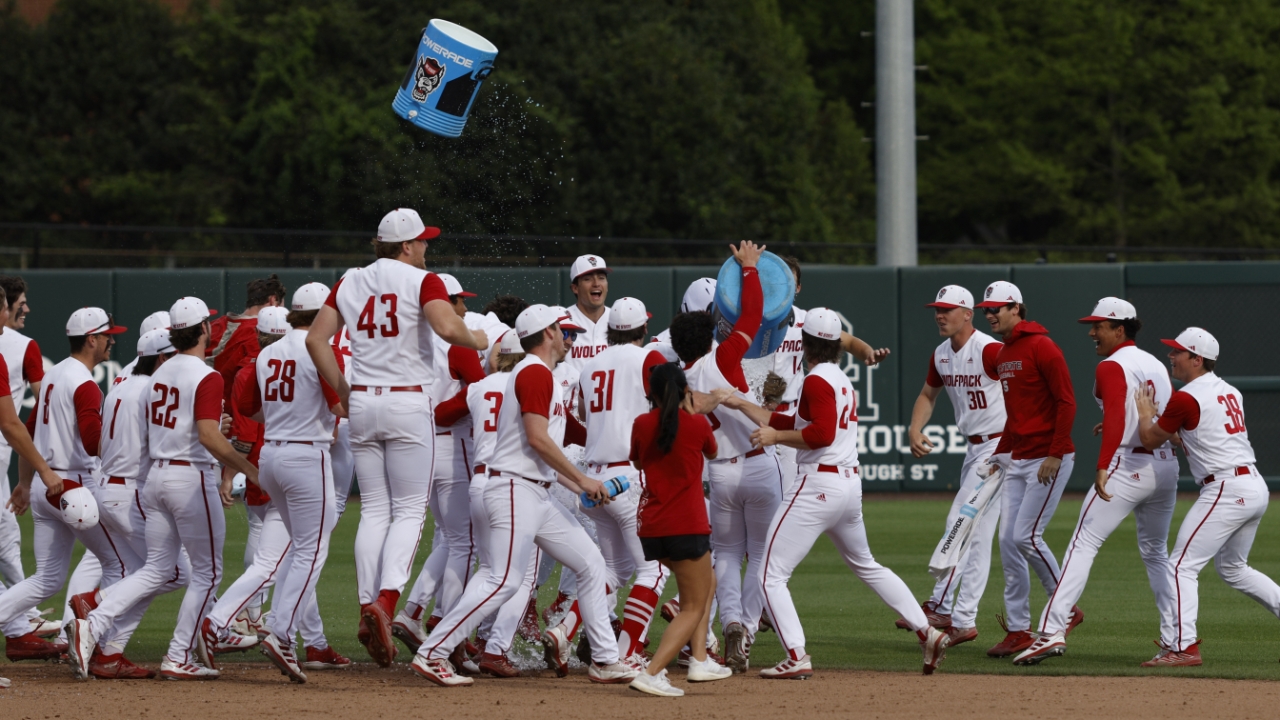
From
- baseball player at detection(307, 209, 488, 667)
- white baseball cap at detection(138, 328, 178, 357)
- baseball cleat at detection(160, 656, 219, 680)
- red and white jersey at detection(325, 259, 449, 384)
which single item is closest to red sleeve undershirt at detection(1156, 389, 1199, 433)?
baseball player at detection(307, 209, 488, 667)

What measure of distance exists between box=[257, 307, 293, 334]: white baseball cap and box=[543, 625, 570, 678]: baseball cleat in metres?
2.26

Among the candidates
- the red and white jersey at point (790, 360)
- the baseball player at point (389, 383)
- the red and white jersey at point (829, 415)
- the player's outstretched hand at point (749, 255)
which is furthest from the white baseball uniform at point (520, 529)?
the red and white jersey at point (790, 360)

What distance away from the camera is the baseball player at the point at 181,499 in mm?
7625

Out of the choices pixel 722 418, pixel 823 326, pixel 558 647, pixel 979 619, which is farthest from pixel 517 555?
pixel 979 619

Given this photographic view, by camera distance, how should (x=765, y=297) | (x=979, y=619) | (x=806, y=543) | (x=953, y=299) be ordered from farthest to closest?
(x=979, y=619)
(x=953, y=299)
(x=765, y=297)
(x=806, y=543)

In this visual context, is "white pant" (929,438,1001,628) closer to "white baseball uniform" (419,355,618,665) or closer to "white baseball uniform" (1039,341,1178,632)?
"white baseball uniform" (1039,341,1178,632)

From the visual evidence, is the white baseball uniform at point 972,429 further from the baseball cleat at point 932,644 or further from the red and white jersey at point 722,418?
the red and white jersey at point 722,418

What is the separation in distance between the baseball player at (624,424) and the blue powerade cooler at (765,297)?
0.65 meters

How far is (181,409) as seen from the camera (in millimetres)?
7668

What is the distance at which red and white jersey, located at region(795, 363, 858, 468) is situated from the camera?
7547mm

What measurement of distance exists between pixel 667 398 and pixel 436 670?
1757 millimetres

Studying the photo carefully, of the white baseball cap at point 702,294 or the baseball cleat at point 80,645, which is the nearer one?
the baseball cleat at point 80,645

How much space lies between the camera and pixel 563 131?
97.1ft

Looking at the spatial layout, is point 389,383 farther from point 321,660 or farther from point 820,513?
point 820,513
